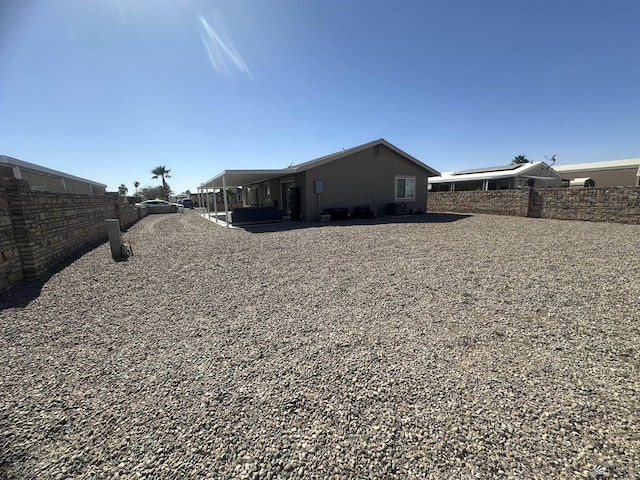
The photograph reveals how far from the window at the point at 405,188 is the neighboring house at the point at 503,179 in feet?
16.9

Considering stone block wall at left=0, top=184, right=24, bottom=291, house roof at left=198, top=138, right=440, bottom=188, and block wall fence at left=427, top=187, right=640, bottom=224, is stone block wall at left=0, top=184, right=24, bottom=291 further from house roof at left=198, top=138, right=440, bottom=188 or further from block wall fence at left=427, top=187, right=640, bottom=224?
block wall fence at left=427, top=187, right=640, bottom=224

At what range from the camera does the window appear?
15.9 meters

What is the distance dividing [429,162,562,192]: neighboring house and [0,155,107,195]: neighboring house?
21.8 metres

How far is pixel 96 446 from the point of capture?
180 cm

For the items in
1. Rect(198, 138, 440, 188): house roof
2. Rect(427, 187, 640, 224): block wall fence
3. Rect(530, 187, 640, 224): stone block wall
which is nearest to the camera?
Rect(530, 187, 640, 224): stone block wall

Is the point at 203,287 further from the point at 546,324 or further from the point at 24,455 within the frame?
the point at 546,324

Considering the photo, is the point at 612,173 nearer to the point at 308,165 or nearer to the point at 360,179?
the point at 360,179

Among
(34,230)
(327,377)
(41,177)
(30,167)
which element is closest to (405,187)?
(327,377)

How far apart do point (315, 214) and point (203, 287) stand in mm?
9445

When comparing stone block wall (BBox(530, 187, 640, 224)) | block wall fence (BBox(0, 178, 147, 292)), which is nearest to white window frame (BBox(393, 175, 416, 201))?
stone block wall (BBox(530, 187, 640, 224))

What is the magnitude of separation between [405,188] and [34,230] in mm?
15409

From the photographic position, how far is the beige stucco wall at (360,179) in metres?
13.6

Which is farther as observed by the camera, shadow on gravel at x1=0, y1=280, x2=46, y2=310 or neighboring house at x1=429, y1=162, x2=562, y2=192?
neighboring house at x1=429, y1=162, x2=562, y2=192

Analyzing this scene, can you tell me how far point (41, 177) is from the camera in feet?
39.3
